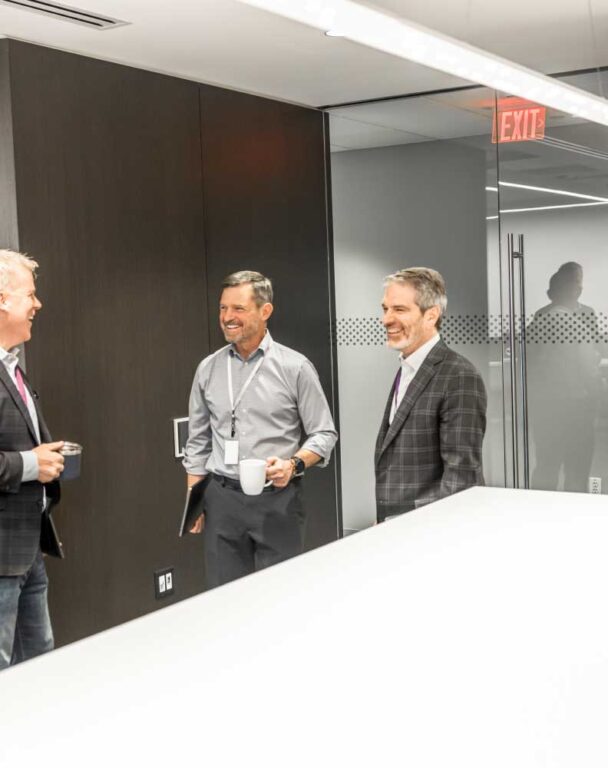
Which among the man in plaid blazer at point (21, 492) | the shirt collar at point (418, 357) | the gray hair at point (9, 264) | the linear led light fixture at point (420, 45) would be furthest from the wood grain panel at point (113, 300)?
the linear led light fixture at point (420, 45)

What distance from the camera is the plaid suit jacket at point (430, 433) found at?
3053mm

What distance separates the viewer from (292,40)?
13.4 feet

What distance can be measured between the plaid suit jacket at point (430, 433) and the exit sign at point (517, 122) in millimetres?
1949

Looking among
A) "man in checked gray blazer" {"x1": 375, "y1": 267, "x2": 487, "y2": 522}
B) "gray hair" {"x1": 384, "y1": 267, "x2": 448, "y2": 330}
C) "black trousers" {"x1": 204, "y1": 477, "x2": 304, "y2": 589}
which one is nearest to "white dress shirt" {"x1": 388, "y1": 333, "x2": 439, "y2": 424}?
"man in checked gray blazer" {"x1": 375, "y1": 267, "x2": 487, "y2": 522}

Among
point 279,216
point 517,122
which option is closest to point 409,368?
point 517,122

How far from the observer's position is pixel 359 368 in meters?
5.50

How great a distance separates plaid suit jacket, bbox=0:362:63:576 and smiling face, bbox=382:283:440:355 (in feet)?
3.96

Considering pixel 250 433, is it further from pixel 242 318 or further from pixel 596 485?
pixel 596 485

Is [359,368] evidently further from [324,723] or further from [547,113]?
[324,723]

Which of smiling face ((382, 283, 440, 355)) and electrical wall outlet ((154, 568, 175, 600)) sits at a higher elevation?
smiling face ((382, 283, 440, 355))

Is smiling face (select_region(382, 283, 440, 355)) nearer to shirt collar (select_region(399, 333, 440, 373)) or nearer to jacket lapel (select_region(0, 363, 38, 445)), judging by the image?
shirt collar (select_region(399, 333, 440, 373))

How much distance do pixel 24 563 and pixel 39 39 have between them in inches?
80.0

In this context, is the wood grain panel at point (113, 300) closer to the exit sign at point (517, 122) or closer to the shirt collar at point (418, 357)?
the exit sign at point (517, 122)

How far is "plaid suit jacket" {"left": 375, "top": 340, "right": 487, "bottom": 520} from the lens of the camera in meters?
3.05
